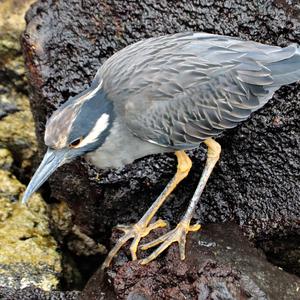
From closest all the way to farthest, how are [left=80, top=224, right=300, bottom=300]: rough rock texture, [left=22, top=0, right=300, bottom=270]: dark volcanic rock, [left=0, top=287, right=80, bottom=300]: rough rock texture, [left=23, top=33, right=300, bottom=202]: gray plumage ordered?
[left=80, top=224, right=300, bottom=300]: rough rock texture
[left=23, top=33, right=300, bottom=202]: gray plumage
[left=0, top=287, right=80, bottom=300]: rough rock texture
[left=22, top=0, right=300, bottom=270]: dark volcanic rock

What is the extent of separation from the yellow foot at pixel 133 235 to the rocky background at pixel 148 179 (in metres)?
0.08

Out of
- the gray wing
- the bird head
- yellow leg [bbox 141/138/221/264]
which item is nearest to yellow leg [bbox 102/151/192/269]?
yellow leg [bbox 141/138/221/264]

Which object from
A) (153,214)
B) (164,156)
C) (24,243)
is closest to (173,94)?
(164,156)

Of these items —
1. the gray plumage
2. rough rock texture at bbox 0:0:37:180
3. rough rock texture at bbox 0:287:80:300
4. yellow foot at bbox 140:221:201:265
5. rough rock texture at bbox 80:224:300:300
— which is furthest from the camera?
rough rock texture at bbox 0:0:37:180

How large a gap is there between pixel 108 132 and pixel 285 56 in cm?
125

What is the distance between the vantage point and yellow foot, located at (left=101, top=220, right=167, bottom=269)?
4.70m

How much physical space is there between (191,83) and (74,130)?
2.62 feet

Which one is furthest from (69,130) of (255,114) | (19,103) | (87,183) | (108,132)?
(19,103)

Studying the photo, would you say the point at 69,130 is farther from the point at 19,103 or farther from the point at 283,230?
the point at 19,103

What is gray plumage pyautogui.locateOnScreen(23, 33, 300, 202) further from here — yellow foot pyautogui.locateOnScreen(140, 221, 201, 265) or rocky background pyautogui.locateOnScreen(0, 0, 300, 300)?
yellow foot pyautogui.locateOnScreen(140, 221, 201, 265)

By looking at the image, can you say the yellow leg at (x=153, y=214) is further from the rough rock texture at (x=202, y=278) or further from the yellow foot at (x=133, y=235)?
the rough rock texture at (x=202, y=278)

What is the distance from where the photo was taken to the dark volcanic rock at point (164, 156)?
5.03 m

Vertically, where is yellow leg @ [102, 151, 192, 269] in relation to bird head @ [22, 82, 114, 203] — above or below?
below

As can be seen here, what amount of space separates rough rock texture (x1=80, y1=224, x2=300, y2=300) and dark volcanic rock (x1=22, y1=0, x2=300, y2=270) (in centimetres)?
51
